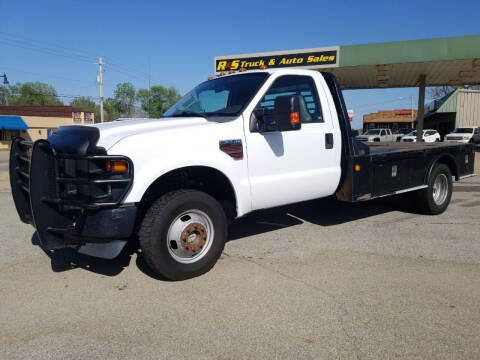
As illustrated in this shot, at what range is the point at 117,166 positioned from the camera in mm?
3150

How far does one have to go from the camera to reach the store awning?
1416 inches

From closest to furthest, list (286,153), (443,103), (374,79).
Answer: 1. (286,153)
2. (374,79)
3. (443,103)

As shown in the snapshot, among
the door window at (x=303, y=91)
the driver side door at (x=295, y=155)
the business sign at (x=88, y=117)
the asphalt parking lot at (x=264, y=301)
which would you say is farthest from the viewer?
the business sign at (x=88, y=117)

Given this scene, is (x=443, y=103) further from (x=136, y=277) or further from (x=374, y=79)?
(x=136, y=277)

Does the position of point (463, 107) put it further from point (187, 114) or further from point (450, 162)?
point (187, 114)

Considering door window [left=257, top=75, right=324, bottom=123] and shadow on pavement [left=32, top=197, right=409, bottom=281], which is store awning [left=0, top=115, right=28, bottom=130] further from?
door window [left=257, top=75, right=324, bottom=123]

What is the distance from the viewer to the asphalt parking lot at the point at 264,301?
2559 millimetres

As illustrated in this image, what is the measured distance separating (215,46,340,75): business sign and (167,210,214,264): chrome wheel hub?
615 inches

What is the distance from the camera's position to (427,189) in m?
6.02

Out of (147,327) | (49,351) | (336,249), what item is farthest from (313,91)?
(49,351)

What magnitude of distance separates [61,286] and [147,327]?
1217 millimetres

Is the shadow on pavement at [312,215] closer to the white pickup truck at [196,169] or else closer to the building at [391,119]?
the white pickup truck at [196,169]

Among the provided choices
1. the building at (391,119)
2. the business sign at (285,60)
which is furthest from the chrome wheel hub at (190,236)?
the building at (391,119)

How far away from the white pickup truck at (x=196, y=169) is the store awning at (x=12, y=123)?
124ft
